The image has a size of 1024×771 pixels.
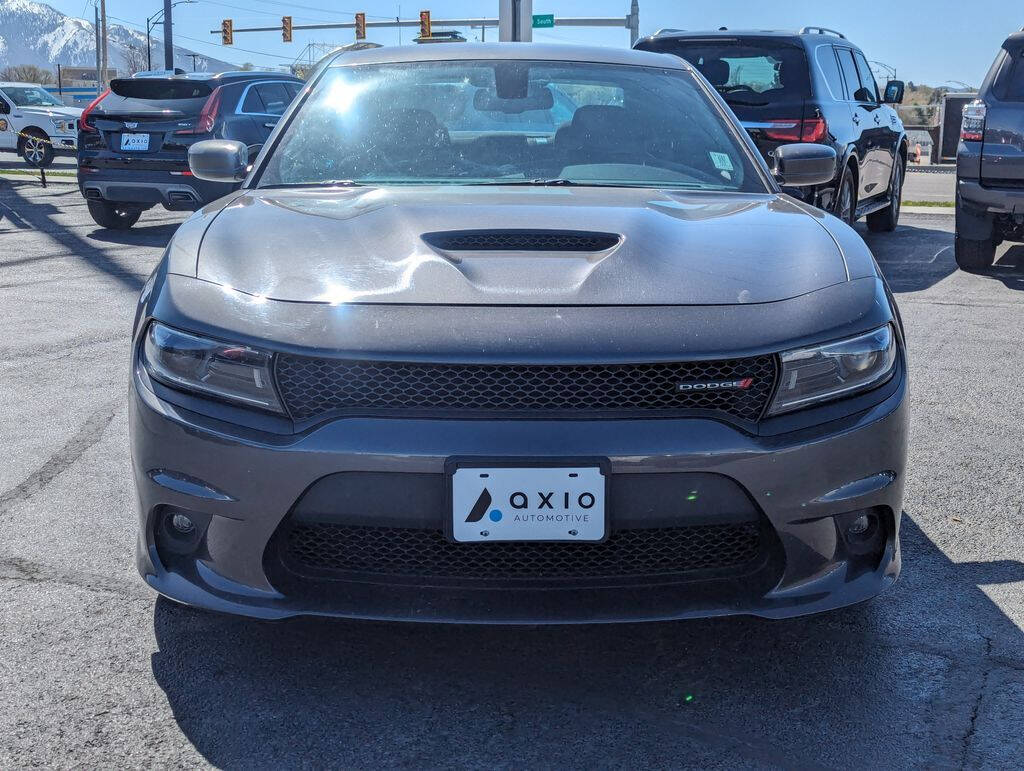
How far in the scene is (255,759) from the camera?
87.4 inches

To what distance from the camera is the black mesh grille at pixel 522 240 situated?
261 centimetres

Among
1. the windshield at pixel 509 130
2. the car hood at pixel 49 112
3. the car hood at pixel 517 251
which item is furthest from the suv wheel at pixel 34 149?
the car hood at pixel 517 251

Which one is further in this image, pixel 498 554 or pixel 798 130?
pixel 798 130

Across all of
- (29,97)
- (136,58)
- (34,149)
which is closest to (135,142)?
(34,149)

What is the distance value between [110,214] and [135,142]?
0.96m

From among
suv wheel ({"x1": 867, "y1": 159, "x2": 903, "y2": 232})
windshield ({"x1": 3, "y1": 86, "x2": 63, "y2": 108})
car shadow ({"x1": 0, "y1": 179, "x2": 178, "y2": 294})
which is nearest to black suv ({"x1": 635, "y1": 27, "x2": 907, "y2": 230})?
suv wheel ({"x1": 867, "y1": 159, "x2": 903, "y2": 232})

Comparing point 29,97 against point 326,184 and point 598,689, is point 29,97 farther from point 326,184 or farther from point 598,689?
point 598,689

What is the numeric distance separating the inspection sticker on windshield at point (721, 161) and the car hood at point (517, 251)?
0.46m

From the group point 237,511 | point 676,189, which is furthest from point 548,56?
point 237,511

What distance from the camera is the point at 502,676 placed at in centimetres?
256

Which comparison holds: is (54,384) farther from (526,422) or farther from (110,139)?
(110,139)

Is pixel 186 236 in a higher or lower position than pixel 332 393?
higher

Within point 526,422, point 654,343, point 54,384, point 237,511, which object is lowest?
point 54,384

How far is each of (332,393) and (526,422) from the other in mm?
380
